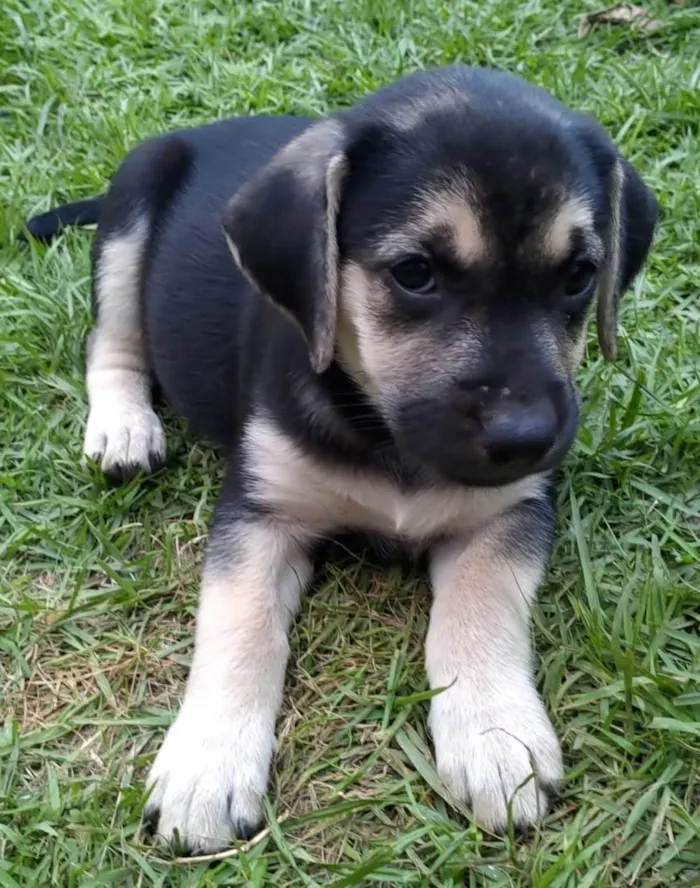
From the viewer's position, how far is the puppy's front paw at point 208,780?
7.97 feet

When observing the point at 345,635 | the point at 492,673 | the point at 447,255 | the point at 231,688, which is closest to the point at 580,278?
the point at 447,255

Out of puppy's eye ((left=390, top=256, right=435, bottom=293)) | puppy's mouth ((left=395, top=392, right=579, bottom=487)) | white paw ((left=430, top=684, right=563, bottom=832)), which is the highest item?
puppy's eye ((left=390, top=256, right=435, bottom=293))

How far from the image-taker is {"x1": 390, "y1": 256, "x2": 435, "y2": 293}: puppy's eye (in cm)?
253

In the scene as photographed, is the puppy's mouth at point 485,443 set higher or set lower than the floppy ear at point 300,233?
lower

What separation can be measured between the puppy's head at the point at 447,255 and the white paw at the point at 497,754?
59 centimetres

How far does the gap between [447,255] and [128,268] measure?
6.10ft

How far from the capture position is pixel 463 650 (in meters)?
2.72

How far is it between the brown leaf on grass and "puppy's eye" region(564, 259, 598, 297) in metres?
3.61

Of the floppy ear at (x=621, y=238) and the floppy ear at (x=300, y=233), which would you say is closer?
the floppy ear at (x=300, y=233)

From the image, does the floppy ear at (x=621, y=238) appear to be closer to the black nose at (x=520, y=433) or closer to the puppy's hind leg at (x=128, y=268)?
the black nose at (x=520, y=433)

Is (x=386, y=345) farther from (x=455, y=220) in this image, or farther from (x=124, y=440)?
(x=124, y=440)

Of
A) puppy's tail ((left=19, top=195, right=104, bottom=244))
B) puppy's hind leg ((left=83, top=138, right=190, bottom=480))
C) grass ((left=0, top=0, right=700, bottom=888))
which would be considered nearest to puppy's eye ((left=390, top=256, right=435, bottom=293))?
grass ((left=0, top=0, right=700, bottom=888))

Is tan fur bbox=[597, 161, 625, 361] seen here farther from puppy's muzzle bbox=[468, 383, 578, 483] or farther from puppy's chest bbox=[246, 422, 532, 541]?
puppy's muzzle bbox=[468, 383, 578, 483]

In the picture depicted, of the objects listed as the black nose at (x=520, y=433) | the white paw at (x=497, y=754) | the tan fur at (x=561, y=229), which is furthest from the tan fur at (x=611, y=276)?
the white paw at (x=497, y=754)
